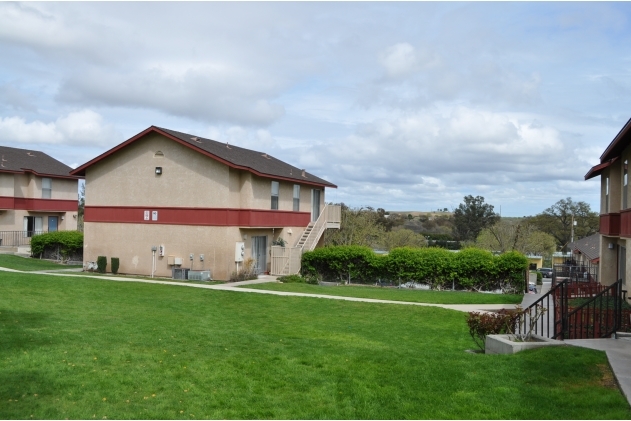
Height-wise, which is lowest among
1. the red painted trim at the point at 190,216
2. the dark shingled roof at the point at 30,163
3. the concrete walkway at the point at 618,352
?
the concrete walkway at the point at 618,352

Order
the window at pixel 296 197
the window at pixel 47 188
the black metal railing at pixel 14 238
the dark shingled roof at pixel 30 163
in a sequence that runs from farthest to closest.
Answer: the window at pixel 47 188 → the dark shingled roof at pixel 30 163 → the black metal railing at pixel 14 238 → the window at pixel 296 197

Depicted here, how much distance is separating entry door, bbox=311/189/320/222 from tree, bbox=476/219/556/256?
93.3 ft

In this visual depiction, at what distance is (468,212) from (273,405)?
268 ft

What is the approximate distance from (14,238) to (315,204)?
21.1m

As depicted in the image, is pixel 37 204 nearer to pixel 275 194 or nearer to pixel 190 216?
pixel 190 216

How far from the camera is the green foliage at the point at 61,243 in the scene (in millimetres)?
36375

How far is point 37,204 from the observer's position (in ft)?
147

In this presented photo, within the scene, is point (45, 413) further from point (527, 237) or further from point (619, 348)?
point (527, 237)

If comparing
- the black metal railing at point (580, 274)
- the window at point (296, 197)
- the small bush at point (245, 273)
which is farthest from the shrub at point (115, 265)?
the black metal railing at point (580, 274)

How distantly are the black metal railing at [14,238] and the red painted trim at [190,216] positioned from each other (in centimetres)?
1375

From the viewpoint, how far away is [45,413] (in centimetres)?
788

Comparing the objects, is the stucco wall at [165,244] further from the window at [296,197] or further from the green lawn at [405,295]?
the window at [296,197]

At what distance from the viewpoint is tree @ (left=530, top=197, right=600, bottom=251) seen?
81.2m

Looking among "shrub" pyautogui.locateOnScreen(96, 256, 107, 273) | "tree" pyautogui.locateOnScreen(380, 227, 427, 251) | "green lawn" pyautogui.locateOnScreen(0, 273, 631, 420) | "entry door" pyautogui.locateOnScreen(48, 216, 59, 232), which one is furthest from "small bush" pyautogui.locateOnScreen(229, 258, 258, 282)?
"tree" pyautogui.locateOnScreen(380, 227, 427, 251)
